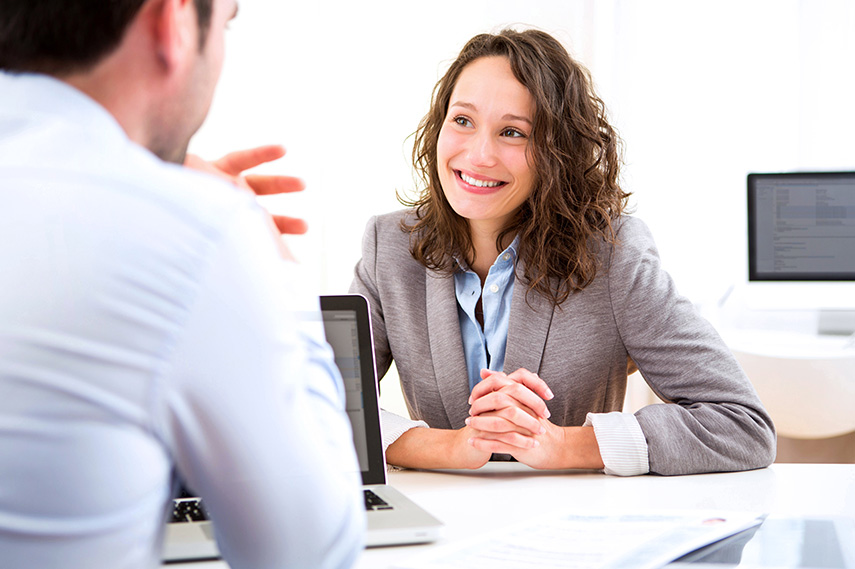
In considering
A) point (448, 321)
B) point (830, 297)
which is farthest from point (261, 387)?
point (830, 297)

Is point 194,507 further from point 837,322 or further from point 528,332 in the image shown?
point 837,322

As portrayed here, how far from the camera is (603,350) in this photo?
1.31 meters

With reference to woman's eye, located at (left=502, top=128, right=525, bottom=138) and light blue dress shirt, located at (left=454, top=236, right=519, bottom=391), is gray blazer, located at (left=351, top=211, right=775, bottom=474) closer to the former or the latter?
light blue dress shirt, located at (left=454, top=236, right=519, bottom=391)

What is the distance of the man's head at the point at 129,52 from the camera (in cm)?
42

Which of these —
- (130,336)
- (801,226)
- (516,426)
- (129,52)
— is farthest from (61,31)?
(801,226)

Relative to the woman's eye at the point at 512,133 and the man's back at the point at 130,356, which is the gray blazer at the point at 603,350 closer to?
the woman's eye at the point at 512,133

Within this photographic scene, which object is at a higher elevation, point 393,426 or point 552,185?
point 552,185

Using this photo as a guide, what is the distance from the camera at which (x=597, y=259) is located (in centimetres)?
131

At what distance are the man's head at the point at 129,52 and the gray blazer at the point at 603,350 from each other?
2.69 feet

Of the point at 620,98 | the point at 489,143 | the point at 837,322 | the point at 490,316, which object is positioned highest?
the point at 620,98

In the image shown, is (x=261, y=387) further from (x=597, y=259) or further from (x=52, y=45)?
(x=597, y=259)

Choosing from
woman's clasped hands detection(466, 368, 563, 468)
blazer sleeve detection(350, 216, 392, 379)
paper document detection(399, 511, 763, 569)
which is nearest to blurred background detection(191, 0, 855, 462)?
blazer sleeve detection(350, 216, 392, 379)

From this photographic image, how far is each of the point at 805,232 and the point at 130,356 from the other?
2.73m

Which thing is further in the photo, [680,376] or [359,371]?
[680,376]
